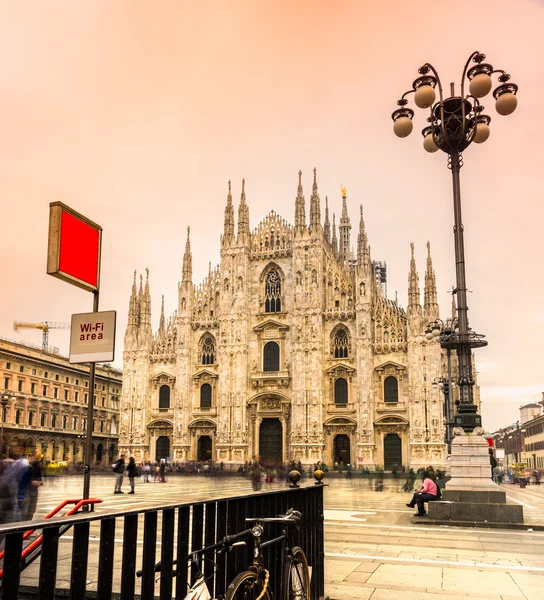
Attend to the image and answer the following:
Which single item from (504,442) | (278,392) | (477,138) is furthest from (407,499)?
(504,442)

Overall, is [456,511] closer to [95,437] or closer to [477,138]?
[477,138]

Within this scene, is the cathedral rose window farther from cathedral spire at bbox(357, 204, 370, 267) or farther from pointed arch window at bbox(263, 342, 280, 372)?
cathedral spire at bbox(357, 204, 370, 267)

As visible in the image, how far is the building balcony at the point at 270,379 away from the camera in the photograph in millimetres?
44688

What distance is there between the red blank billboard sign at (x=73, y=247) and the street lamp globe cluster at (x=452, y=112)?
10253 millimetres

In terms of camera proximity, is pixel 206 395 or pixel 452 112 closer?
pixel 452 112

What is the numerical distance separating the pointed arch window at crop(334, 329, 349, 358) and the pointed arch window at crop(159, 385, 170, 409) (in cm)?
1402

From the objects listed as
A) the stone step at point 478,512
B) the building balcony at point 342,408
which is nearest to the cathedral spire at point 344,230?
the building balcony at point 342,408

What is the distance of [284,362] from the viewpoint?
45.2m

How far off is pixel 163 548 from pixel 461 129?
13.3 meters

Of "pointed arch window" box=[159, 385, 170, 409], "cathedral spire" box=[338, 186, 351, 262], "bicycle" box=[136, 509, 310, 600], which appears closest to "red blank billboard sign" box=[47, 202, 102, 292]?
"bicycle" box=[136, 509, 310, 600]

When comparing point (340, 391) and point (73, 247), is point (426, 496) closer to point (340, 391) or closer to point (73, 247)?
point (73, 247)

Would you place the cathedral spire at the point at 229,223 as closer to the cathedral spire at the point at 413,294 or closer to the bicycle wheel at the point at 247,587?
the cathedral spire at the point at 413,294

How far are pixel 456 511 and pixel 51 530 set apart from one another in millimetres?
11752

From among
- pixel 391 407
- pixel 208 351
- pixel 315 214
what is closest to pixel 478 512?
pixel 391 407
